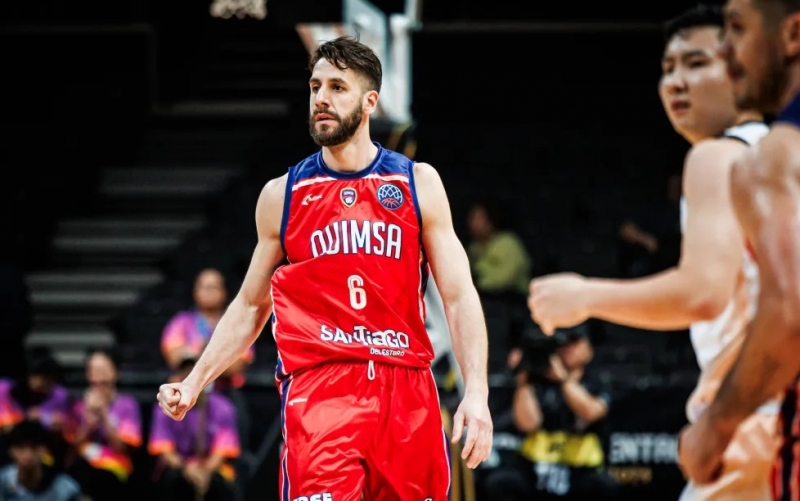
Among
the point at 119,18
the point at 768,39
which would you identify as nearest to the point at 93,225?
the point at 119,18

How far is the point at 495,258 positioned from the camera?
11828mm

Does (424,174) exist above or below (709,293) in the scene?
above

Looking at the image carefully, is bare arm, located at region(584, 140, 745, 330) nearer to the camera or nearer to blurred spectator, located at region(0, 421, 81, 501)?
the camera

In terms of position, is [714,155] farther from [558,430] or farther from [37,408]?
[37,408]

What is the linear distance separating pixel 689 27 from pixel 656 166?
37.1 ft

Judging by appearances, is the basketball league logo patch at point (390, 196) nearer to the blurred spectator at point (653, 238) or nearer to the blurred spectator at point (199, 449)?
the blurred spectator at point (199, 449)

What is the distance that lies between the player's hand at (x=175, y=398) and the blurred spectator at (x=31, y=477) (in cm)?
455

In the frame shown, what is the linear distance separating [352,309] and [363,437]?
51cm

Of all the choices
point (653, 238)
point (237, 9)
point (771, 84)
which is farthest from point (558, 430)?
point (237, 9)

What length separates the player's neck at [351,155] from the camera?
5.26 m

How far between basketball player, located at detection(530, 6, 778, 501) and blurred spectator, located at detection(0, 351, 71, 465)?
23.3 ft

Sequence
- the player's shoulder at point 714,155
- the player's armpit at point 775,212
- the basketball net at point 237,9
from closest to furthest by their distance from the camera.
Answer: the player's armpit at point 775,212
the player's shoulder at point 714,155
the basketball net at point 237,9

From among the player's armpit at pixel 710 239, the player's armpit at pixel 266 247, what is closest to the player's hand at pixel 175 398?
the player's armpit at pixel 266 247

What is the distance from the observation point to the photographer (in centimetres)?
912
